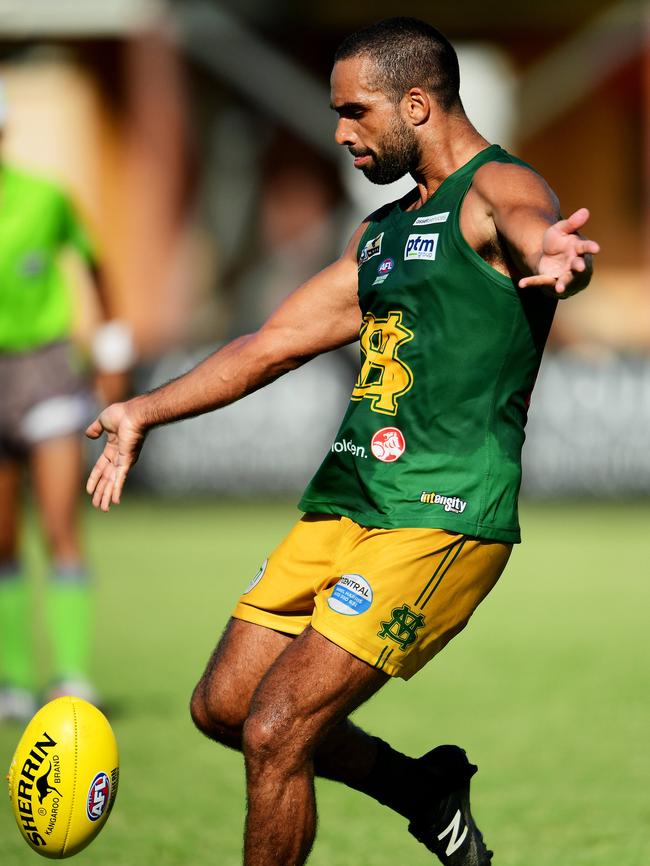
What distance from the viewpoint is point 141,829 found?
5.74 metres

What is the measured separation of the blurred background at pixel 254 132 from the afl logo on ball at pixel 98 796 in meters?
15.3

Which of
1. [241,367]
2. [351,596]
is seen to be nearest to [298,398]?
[241,367]

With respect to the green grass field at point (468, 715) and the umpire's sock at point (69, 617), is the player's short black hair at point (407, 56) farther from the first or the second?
the umpire's sock at point (69, 617)

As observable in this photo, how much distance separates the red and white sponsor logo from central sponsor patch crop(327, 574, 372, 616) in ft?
1.17

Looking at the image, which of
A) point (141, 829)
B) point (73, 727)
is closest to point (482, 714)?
point (141, 829)

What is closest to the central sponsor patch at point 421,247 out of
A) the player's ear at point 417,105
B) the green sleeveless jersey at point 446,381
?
the green sleeveless jersey at point 446,381

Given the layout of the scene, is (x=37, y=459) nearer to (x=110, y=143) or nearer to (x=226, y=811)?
(x=226, y=811)

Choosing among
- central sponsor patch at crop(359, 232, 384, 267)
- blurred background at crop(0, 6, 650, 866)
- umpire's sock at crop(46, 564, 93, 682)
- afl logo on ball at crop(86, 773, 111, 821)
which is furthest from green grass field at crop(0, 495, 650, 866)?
central sponsor patch at crop(359, 232, 384, 267)

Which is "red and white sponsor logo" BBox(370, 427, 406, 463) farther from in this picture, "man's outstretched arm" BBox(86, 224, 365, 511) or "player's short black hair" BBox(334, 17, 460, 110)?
"player's short black hair" BBox(334, 17, 460, 110)

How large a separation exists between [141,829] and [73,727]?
1193 mm

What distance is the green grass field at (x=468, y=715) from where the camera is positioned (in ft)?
18.3

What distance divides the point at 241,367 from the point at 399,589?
0.96 meters

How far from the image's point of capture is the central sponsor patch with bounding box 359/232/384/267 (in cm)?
463

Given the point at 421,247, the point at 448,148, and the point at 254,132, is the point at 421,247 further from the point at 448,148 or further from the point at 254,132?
the point at 254,132
